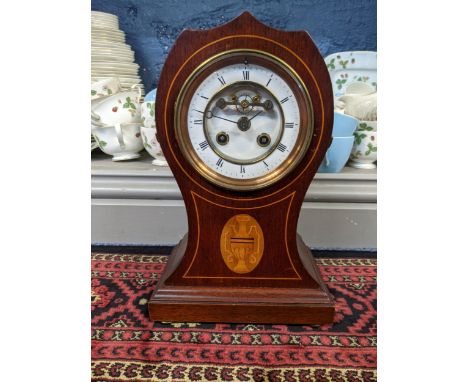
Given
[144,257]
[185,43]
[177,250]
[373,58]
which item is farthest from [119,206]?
[373,58]

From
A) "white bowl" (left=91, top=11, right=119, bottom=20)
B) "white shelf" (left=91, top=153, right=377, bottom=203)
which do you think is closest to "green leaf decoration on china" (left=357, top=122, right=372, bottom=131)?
"white shelf" (left=91, top=153, right=377, bottom=203)

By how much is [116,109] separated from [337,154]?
0.70 metres

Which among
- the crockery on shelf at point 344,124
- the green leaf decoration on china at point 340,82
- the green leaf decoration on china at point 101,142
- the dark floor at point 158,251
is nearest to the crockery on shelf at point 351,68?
the green leaf decoration on china at point 340,82

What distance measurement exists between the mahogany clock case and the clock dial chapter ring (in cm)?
6

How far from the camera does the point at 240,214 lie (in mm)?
857

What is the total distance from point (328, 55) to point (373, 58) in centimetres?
16

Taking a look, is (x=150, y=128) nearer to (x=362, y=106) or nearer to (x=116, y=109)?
(x=116, y=109)

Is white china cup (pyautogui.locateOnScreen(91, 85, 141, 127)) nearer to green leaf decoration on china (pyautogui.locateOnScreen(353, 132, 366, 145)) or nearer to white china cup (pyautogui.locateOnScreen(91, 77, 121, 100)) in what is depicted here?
white china cup (pyautogui.locateOnScreen(91, 77, 121, 100))

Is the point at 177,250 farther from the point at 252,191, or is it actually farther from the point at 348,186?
the point at 348,186

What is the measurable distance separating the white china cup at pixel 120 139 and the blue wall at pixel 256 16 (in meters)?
0.38

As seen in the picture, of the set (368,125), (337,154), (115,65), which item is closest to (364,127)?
(368,125)

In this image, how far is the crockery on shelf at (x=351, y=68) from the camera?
1441mm

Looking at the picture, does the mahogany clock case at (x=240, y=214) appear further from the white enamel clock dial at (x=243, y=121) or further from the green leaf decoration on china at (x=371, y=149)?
the green leaf decoration on china at (x=371, y=149)

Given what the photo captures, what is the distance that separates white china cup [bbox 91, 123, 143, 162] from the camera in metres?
1.25
